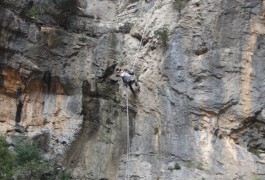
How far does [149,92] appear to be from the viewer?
43.5ft

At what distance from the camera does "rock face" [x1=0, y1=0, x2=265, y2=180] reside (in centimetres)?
1187

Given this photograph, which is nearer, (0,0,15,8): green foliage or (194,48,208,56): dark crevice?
(194,48,208,56): dark crevice

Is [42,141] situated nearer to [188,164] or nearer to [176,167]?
[176,167]

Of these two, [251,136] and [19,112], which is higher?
[19,112]

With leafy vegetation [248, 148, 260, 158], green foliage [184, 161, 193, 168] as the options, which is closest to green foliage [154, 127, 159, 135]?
green foliage [184, 161, 193, 168]

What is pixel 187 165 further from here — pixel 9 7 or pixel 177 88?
pixel 9 7

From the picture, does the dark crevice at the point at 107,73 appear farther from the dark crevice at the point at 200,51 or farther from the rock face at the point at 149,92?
the dark crevice at the point at 200,51

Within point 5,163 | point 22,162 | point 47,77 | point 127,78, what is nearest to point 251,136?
point 127,78

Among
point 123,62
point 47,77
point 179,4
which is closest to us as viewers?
point 179,4

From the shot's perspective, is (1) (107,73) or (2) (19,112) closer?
(2) (19,112)

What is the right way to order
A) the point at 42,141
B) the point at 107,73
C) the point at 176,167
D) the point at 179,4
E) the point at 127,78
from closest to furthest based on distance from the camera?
the point at 176,167, the point at 42,141, the point at 127,78, the point at 179,4, the point at 107,73

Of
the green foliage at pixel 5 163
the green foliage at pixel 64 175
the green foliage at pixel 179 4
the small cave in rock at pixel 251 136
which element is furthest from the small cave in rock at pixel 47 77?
the small cave in rock at pixel 251 136

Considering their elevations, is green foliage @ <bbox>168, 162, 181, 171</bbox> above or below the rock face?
below

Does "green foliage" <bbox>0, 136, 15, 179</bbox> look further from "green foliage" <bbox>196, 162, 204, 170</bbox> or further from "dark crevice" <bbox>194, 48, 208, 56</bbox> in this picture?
"dark crevice" <bbox>194, 48, 208, 56</bbox>
